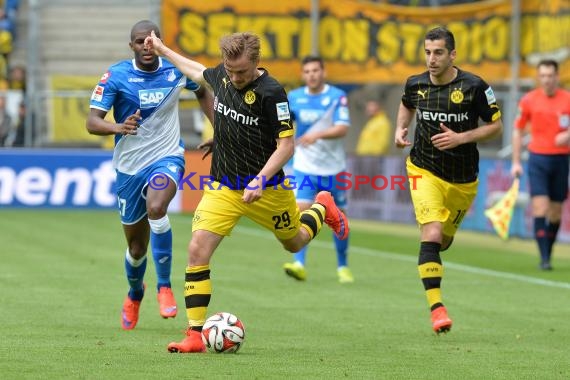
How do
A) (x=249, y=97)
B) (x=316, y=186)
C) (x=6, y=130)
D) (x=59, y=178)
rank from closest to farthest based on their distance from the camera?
(x=249, y=97) → (x=316, y=186) → (x=59, y=178) → (x=6, y=130)

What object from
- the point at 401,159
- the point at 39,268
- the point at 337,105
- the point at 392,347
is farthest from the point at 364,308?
the point at 401,159

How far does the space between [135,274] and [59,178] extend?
14.9 metres

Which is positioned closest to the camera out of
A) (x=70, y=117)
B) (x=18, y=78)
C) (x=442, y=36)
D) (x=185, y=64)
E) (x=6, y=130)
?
(x=185, y=64)

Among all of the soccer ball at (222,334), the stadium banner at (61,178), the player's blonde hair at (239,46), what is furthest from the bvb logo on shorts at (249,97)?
the stadium banner at (61,178)

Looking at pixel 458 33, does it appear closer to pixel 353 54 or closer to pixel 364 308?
pixel 353 54

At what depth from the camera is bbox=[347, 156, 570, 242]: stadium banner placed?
20016 millimetres

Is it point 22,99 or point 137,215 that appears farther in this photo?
point 22,99

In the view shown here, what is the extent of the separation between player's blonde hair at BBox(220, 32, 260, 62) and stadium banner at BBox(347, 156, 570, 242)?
11.2m

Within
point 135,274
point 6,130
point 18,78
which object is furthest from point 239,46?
point 18,78

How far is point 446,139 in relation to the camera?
9.88 m

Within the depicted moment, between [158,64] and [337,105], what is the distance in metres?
4.46

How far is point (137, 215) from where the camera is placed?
397 inches

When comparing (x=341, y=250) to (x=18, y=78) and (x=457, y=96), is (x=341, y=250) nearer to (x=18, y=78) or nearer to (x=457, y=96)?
(x=457, y=96)

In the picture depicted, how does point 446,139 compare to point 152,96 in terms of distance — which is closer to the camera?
point 446,139
